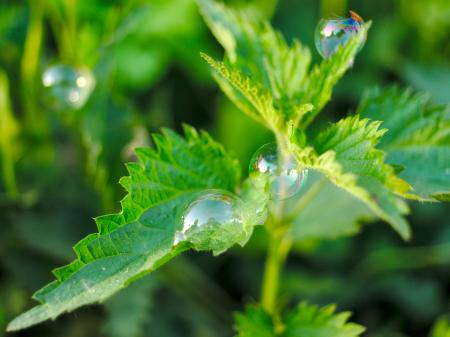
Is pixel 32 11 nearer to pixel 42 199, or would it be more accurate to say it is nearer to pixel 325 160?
pixel 42 199

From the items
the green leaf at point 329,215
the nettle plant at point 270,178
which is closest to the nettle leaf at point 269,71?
the nettle plant at point 270,178

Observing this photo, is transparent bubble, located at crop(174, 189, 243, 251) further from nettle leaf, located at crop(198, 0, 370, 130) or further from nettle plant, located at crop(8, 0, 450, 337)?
nettle leaf, located at crop(198, 0, 370, 130)

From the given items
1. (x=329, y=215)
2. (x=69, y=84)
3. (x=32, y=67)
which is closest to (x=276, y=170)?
(x=329, y=215)

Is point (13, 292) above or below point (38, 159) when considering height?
below

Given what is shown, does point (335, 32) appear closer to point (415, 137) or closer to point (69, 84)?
point (415, 137)

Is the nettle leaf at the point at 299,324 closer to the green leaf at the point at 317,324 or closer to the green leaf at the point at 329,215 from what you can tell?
the green leaf at the point at 317,324

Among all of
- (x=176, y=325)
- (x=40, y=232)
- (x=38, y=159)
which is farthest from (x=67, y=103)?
(x=176, y=325)
